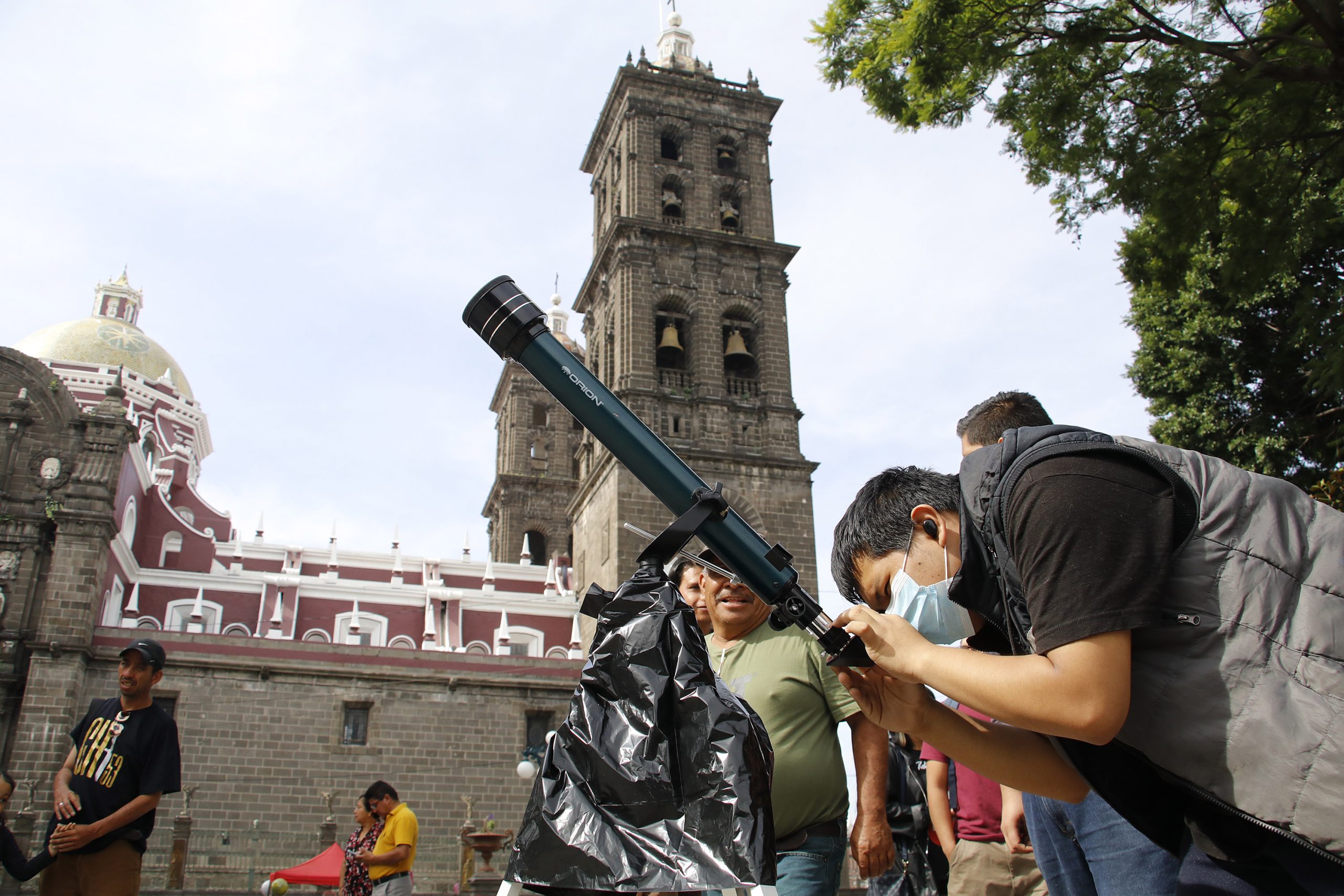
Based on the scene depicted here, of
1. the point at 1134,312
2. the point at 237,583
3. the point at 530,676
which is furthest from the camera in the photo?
the point at 237,583

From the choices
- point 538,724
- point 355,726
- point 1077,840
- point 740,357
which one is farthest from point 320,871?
point 740,357

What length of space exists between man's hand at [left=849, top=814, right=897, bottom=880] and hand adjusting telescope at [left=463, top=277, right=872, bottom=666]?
1595 millimetres

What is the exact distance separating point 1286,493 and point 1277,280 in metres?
12.4

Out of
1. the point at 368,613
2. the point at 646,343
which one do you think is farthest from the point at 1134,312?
the point at 368,613

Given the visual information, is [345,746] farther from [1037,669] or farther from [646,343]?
[1037,669]

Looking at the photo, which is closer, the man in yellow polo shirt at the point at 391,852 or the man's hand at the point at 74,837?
the man's hand at the point at 74,837

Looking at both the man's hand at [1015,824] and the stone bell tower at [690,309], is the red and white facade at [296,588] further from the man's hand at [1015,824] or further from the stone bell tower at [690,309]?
the man's hand at [1015,824]

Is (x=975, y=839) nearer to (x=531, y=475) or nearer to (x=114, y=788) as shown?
(x=114, y=788)

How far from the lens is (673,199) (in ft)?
90.0

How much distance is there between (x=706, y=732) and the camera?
96.9 inches

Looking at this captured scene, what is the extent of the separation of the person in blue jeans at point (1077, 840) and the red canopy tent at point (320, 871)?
1352cm

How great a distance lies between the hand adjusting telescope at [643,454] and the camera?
2.37 metres

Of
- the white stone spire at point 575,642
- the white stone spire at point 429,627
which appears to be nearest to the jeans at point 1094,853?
the white stone spire at point 575,642

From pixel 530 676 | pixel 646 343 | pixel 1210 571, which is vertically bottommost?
pixel 1210 571
